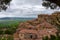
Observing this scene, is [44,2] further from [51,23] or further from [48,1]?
[51,23]

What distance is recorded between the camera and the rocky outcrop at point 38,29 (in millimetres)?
25797

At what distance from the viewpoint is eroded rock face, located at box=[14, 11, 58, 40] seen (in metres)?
25.8

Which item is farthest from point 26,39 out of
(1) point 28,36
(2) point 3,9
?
(2) point 3,9

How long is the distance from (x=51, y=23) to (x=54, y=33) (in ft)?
13.3

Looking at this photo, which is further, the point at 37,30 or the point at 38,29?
the point at 38,29

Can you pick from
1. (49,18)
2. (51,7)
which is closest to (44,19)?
(49,18)

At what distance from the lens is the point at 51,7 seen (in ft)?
135

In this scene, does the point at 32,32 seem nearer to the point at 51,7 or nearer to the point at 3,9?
the point at 51,7

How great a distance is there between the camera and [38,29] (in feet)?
93.3

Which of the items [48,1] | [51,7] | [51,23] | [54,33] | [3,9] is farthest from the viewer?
[3,9]

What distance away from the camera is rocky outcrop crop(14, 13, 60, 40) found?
2580 cm

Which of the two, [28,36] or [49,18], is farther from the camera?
[49,18]

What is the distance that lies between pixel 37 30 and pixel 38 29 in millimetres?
554

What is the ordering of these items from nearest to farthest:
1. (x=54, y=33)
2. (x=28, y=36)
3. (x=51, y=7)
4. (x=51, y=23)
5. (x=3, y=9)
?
(x=28, y=36)
(x=54, y=33)
(x=51, y=23)
(x=51, y=7)
(x=3, y=9)
